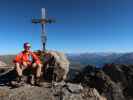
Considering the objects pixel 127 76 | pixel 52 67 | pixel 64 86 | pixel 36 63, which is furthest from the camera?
pixel 127 76

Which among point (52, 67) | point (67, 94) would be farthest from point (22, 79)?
point (52, 67)

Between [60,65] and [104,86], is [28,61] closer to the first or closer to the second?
[60,65]

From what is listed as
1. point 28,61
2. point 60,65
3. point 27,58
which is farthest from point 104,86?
point 27,58

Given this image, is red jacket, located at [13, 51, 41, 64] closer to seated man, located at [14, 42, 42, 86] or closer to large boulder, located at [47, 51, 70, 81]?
seated man, located at [14, 42, 42, 86]

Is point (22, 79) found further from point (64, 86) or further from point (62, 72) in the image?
point (62, 72)

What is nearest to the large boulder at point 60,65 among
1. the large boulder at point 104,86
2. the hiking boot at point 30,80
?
the hiking boot at point 30,80

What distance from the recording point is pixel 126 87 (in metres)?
76.7

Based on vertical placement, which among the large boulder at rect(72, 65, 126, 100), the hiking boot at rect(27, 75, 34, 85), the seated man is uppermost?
the seated man

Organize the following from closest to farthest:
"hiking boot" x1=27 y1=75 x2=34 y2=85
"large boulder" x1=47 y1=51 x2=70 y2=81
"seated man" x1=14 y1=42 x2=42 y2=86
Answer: "seated man" x1=14 y1=42 x2=42 y2=86
"hiking boot" x1=27 y1=75 x2=34 y2=85
"large boulder" x1=47 y1=51 x2=70 y2=81

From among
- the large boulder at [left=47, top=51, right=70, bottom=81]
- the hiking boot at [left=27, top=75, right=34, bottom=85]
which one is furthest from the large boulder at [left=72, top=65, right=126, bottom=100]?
the hiking boot at [left=27, top=75, right=34, bottom=85]

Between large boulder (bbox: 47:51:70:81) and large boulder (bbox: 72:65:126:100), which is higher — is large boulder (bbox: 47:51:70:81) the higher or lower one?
the higher one

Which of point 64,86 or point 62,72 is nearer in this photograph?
point 64,86

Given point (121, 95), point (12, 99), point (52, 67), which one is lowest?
point (121, 95)

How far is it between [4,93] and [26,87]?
1.60 m
